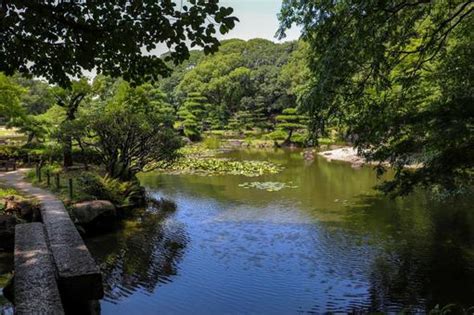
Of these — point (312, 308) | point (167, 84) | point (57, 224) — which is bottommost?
point (312, 308)

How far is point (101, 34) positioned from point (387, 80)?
13.5 ft

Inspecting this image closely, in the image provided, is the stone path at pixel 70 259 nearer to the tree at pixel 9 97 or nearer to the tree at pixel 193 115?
the tree at pixel 9 97

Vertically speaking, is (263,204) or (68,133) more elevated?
(68,133)

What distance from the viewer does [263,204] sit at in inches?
677

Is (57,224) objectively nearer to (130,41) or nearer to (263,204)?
(130,41)

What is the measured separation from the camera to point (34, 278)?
6492 mm

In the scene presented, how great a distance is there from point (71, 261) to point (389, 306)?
18.9 feet

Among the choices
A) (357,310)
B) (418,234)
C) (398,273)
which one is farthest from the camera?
(418,234)

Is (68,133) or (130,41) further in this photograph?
(68,133)

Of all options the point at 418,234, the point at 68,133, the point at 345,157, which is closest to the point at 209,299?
the point at 418,234

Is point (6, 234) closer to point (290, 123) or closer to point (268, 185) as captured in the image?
point (268, 185)

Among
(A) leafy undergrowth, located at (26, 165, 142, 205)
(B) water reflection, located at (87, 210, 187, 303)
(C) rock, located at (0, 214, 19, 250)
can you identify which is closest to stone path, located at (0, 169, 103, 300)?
(C) rock, located at (0, 214, 19, 250)

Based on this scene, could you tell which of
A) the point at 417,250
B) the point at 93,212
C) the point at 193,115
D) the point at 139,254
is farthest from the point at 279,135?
the point at 139,254

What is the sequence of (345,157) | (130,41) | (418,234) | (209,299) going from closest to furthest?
(130,41) → (209,299) → (418,234) → (345,157)
